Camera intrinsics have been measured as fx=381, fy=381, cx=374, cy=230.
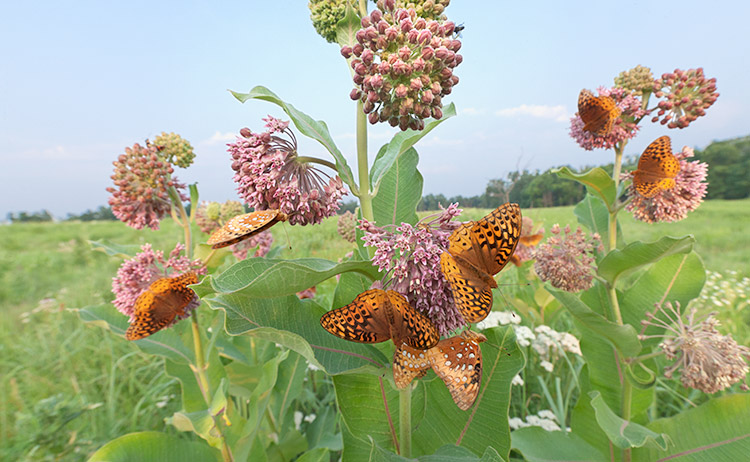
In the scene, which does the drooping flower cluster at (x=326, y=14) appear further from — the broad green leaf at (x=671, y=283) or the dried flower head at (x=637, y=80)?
the broad green leaf at (x=671, y=283)

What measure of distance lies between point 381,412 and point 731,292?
4213mm

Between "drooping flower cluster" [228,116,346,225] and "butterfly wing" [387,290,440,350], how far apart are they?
0.97 ft

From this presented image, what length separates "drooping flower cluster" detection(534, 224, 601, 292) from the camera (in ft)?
5.14

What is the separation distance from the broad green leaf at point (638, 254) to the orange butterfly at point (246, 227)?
44.4 inches

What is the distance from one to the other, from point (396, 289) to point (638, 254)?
3.21ft

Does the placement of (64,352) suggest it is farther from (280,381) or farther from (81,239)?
(81,239)

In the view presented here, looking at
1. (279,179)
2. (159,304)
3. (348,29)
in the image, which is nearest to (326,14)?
(348,29)

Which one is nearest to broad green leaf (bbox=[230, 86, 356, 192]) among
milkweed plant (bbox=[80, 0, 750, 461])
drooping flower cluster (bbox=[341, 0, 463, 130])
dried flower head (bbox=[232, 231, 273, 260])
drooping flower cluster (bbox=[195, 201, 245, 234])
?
milkweed plant (bbox=[80, 0, 750, 461])

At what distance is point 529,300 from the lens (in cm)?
322

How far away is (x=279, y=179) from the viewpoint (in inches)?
32.9

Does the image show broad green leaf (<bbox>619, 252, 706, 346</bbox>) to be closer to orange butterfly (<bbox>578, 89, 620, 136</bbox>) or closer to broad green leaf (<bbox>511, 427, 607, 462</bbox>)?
broad green leaf (<bbox>511, 427, 607, 462</bbox>)

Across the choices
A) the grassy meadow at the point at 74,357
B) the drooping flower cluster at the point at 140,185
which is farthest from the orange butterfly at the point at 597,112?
the drooping flower cluster at the point at 140,185

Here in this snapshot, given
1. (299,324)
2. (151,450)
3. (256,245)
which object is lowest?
(151,450)

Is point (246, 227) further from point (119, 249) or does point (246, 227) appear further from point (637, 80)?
point (637, 80)
